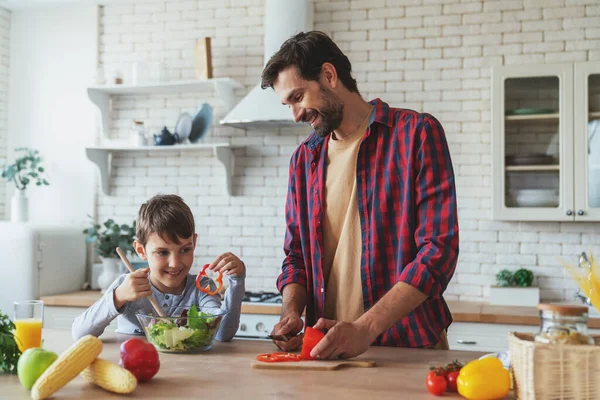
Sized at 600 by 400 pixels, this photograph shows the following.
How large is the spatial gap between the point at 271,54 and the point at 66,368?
123 inches

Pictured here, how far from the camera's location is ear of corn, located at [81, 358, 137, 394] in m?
1.42

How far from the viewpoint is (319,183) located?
2289mm

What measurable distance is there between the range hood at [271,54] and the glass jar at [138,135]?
2.16 ft

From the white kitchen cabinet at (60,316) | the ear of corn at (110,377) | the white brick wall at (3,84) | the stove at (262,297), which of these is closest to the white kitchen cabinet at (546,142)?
the stove at (262,297)

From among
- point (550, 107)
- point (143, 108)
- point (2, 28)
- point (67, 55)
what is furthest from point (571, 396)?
point (2, 28)

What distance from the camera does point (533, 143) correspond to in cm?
386

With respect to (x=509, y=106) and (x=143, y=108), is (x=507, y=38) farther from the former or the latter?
(x=143, y=108)

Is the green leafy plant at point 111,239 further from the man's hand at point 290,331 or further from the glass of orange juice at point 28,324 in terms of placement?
the man's hand at point 290,331

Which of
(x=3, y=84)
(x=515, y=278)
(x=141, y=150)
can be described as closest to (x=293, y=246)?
(x=515, y=278)

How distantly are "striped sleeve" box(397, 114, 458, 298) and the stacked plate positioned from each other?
1999 mm

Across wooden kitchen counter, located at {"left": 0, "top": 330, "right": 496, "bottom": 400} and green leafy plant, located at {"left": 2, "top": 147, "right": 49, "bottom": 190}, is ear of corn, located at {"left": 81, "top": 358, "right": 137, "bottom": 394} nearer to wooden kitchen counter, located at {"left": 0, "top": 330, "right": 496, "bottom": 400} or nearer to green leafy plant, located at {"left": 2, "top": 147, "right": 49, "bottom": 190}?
wooden kitchen counter, located at {"left": 0, "top": 330, "right": 496, "bottom": 400}

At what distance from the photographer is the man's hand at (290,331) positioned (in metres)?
1.92

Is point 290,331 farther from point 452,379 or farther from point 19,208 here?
point 19,208

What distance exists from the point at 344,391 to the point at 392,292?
1.62 ft
